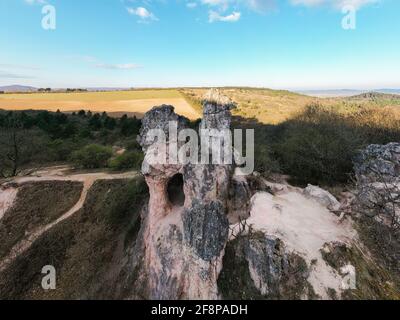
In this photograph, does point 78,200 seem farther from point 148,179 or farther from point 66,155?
point 66,155

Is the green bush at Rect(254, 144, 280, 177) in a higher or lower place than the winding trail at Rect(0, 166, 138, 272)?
higher

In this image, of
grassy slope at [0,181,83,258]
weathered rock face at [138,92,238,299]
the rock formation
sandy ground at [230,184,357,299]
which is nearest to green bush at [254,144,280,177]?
sandy ground at [230,184,357,299]

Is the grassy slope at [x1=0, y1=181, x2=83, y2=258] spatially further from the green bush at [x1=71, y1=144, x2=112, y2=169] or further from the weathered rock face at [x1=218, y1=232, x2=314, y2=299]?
the weathered rock face at [x1=218, y1=232, x2=314, y2=299]

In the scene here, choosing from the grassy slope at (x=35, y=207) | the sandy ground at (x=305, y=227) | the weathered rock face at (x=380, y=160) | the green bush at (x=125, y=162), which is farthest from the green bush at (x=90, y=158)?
the weathered rock face at (x=380, y=160)

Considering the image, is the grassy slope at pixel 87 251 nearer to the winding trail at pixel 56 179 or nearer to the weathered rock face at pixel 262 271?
the winding trail at pixel 56 179

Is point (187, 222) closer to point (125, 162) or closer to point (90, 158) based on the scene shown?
point (125, 162)

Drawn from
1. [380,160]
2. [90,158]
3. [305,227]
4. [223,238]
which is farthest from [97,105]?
[305,227]
